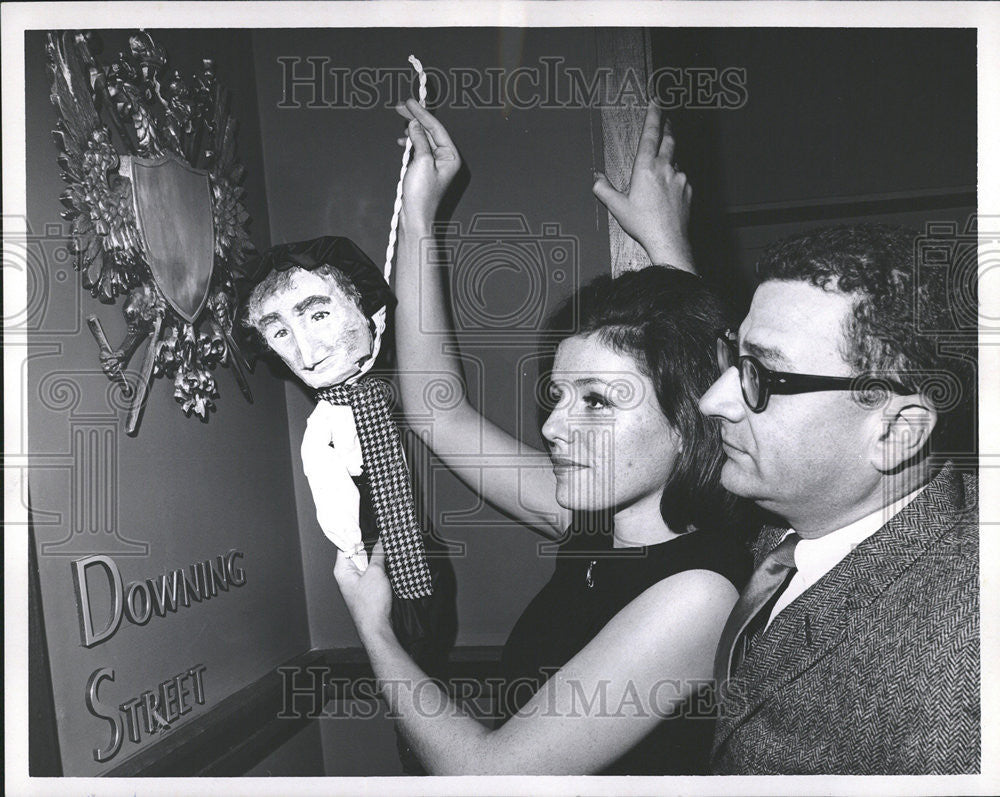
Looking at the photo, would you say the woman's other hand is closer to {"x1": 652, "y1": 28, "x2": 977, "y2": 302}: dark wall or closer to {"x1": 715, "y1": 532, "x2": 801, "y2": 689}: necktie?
{"x1": 715, "y1": 532, "x2": 801, "y2": 689}: necktie

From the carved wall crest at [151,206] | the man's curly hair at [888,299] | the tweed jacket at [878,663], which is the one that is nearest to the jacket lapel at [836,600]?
the tweed jacket at [878,663]

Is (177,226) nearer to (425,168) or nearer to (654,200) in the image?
(425,168)

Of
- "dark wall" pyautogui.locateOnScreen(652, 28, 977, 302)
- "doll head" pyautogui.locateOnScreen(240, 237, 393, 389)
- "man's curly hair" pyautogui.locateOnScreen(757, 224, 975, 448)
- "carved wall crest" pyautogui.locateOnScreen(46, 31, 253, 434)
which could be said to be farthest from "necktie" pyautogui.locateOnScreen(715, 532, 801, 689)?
"carved wall crest" pyautogui.locateOnScreen(46, 31, 253, 434)

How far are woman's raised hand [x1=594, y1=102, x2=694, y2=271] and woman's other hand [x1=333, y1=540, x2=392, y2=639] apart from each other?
663mm

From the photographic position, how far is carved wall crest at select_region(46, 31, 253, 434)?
136 cm

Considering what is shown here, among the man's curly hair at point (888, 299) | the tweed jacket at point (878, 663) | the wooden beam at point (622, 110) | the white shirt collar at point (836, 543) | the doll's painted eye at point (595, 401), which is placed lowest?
the tweed jacket at point (878, 663)

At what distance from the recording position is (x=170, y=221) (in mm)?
1404

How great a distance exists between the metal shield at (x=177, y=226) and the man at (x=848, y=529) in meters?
0.81

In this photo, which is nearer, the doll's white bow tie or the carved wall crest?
the carved wall crest

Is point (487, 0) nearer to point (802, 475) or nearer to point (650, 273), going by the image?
point (650, 273)

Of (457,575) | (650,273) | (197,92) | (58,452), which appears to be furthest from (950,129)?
(58,452)

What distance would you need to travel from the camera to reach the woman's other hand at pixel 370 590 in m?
1.50

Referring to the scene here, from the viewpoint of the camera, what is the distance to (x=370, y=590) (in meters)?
1.50

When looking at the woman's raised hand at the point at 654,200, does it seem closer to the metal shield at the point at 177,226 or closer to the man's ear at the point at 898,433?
the man's ear at the point at 898,433
